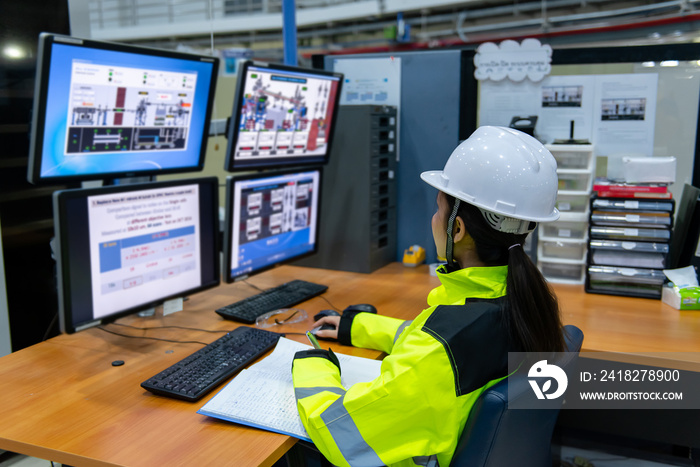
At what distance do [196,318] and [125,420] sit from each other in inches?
23.0

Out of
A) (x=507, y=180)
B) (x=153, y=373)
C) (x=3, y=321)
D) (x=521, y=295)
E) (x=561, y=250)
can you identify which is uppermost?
Answer: (x=507, y=180)

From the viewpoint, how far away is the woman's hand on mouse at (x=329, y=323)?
61.3 inches

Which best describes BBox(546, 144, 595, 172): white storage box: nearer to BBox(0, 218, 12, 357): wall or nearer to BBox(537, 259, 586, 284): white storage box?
BBox(537, 259, 586, 284): white storage box

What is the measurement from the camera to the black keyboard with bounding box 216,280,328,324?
1705 mm

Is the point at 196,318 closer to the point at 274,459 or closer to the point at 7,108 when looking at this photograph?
the point at 274,459

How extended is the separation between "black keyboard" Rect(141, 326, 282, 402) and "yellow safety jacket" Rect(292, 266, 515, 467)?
0.85 feet

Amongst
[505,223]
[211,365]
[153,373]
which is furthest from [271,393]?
[505,223]

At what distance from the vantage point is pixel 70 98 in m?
1.35

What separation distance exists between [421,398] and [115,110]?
1030 mm

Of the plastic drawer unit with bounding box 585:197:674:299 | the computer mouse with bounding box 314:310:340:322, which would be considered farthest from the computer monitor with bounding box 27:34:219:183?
the plastic drawer unit with bounding box 585:197:674:299

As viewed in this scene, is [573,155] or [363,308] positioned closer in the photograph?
[363,308]

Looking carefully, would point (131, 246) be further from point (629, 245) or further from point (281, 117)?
point (629, 245)

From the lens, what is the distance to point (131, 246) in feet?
4.85

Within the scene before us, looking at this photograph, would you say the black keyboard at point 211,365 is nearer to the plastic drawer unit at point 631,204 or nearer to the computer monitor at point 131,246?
Result: the computer monitor at point 131,246
